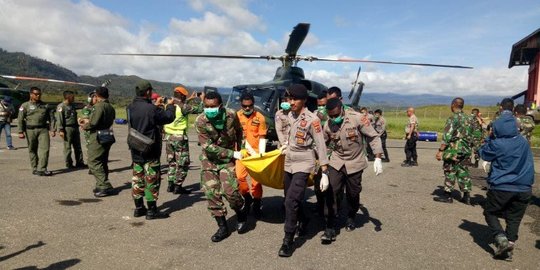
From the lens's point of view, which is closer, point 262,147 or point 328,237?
point 328,237

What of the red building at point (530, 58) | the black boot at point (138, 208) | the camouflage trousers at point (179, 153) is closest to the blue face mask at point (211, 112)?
the black boot at point (138, 208)

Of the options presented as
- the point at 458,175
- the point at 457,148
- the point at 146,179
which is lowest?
the point at 458,175

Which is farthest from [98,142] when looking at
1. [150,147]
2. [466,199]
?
[466,199]

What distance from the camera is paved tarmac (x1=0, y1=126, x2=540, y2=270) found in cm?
402

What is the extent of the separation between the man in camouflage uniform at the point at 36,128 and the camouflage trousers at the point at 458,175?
920 centimetres

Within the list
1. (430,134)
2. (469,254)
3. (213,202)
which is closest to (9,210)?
(213,202)

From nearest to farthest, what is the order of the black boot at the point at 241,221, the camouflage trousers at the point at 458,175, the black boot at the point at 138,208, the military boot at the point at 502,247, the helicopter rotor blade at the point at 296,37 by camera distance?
the military boot at the point at 502,247
the black boot at the point at 241,221
the black boot at the point at 138,208
the camouflage trousers at the point at 458,175
the helicopter rotor blade at the point at 296,37

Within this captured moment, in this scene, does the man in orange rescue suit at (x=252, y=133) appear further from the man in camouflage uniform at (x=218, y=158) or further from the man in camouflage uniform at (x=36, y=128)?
the man in camouflage uniform at (x=36, y=128)

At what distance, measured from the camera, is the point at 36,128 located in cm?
845

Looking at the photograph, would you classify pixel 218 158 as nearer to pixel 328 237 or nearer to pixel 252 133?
pixel 252 133

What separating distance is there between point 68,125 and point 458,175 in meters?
9.57

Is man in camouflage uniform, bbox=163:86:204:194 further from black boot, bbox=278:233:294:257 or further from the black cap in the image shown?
black boot, bbox=278:233:294:257

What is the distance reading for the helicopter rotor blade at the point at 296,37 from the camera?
9.62 metres

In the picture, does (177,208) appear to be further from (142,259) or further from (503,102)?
(503,102)
